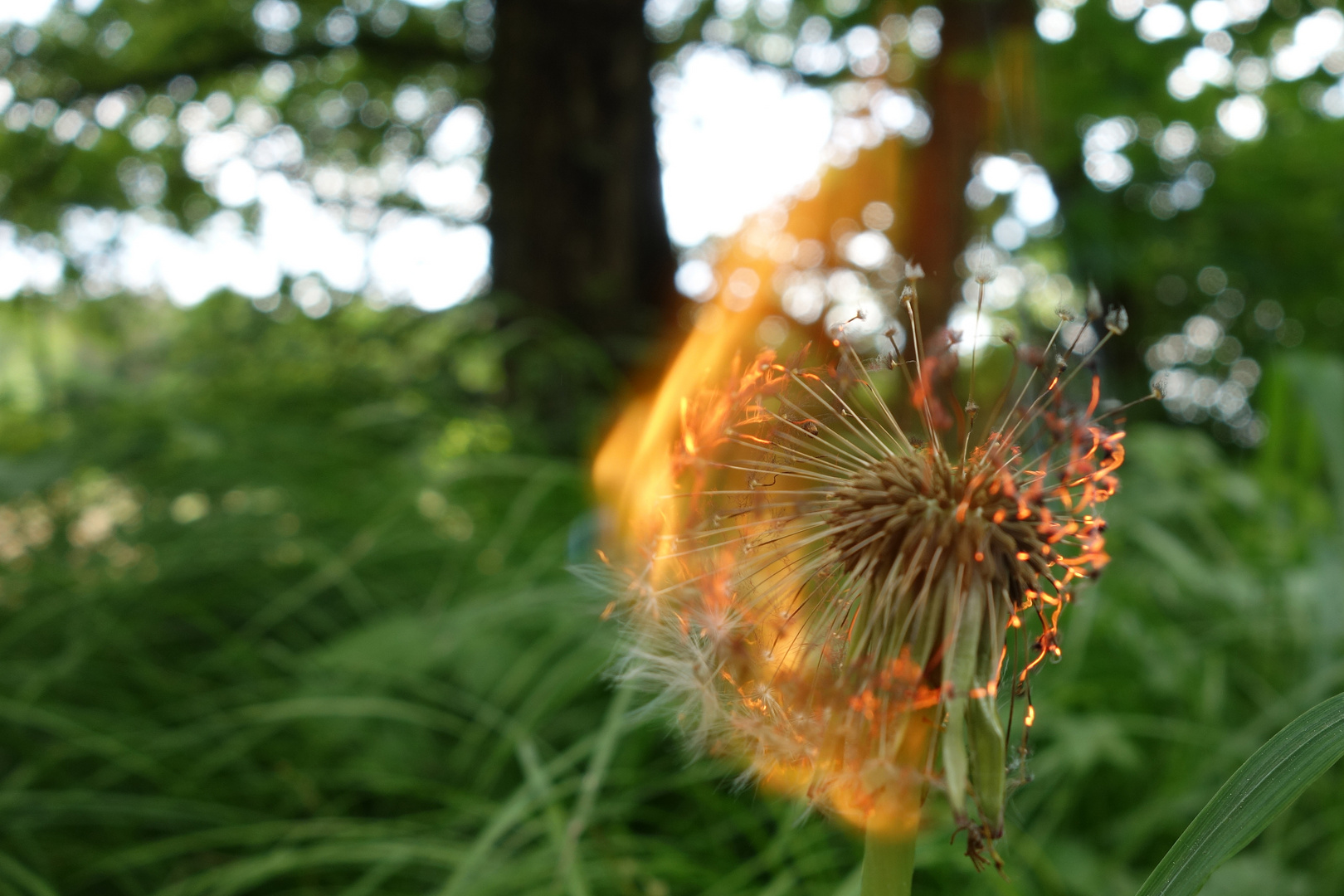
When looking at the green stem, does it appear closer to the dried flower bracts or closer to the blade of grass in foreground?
the dried flower bracts

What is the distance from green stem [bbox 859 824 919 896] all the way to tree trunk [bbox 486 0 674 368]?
359 centimetres

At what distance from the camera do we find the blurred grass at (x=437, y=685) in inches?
54.0

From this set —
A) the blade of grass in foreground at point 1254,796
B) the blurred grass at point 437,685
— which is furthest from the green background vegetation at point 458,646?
the blade of grass in foreground at point 1254,796

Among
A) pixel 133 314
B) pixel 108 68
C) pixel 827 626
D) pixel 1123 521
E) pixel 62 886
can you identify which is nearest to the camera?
pixel 827 626

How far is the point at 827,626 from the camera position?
654 mm

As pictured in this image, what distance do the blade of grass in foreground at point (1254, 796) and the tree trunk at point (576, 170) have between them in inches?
140

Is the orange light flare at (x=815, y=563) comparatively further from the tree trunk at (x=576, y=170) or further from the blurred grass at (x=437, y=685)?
the tree trunk at (x=576, y=170)

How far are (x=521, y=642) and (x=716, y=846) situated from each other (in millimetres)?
680

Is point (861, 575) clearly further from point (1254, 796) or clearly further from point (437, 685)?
point (437, 685)

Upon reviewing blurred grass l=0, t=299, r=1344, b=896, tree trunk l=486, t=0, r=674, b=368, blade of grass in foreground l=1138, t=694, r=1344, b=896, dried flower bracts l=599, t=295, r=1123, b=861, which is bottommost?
blurred grass l=0, t=299, r=1344, b=896

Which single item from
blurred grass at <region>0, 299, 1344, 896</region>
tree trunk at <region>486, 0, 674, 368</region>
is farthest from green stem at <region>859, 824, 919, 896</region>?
tree trunk at <region>486, 0, 674, 368</region>

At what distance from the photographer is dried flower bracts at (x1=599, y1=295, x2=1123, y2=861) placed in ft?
1.75

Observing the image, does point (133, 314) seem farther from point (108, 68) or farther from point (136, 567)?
point (136, 567)

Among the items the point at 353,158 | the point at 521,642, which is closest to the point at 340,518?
the point at 521,642
